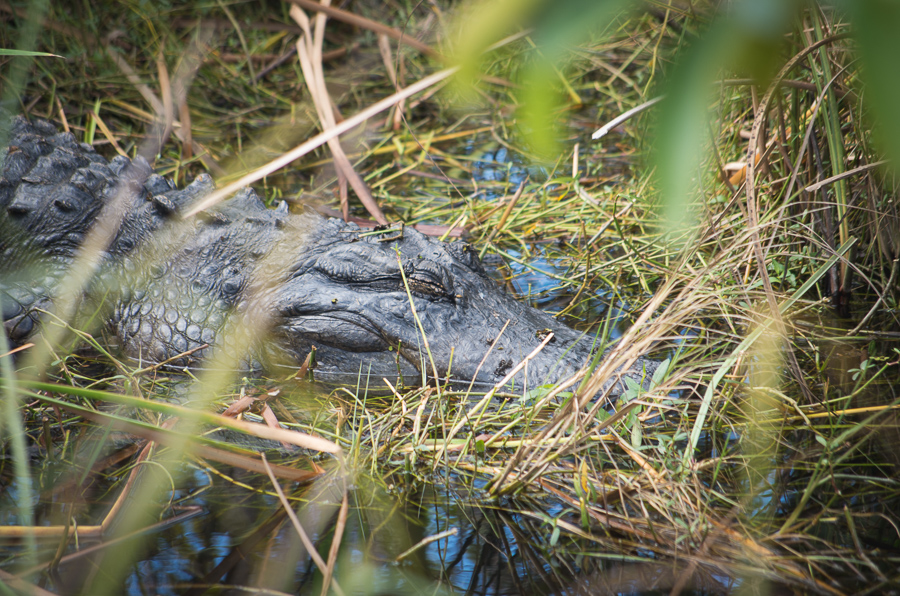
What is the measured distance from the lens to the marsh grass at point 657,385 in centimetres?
178

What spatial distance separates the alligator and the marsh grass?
0.21 meters

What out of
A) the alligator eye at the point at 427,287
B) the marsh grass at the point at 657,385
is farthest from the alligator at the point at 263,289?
the marsh grass at the point at 657,385

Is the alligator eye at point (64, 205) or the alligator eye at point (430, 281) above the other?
the alligator eye at point (64, 205)

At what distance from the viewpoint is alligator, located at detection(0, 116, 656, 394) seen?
118 inches

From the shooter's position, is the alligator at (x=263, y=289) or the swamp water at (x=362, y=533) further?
the alligator at (x=263, y=289)

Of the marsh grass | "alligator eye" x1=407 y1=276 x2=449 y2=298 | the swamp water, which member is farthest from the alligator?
the swamp water

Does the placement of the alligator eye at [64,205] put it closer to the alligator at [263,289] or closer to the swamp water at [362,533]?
the alligator at [263,289]

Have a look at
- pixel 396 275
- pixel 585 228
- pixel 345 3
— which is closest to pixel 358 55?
pixel 345 3

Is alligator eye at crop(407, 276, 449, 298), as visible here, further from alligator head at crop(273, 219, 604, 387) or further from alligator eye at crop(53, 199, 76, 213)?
alligator eye at crop(53, 199, 76, 213)

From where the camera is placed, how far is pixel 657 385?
7.59ft

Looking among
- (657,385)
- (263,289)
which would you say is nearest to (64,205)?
(263,289)

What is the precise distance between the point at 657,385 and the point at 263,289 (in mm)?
1850

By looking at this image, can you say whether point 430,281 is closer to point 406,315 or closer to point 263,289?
point 406,315

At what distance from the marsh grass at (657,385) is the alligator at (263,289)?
21 centimetres
